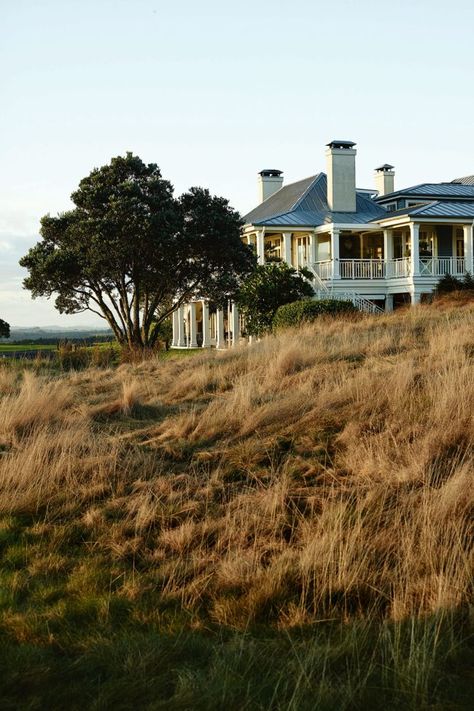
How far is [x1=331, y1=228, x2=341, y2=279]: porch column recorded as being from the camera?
32031mm

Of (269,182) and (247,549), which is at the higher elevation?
(269,182)

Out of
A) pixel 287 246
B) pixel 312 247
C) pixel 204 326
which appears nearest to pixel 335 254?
pixel 287 246

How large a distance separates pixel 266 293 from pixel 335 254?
6.88 meters

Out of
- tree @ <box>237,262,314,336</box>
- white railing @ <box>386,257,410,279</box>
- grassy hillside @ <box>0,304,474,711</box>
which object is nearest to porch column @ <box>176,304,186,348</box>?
white railing @ <box>386,257,410,279</box>

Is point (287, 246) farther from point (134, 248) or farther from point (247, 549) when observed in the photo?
point (247, 549)

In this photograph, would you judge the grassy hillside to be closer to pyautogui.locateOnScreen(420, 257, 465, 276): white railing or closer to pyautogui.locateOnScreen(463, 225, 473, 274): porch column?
pyautogui.locateOnScreen(420, 257, 465, 276): white railing

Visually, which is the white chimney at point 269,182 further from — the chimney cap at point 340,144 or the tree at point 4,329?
the tree at point 4,329

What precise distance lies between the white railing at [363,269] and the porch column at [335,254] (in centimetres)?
54

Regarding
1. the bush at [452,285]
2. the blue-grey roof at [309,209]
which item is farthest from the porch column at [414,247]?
the bush at [452,285]

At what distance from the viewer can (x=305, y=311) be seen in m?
22.2

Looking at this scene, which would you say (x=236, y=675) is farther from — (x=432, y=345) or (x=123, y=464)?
(x=432, y=345)

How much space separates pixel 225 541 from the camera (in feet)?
20.1

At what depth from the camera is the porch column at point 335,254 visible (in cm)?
3203

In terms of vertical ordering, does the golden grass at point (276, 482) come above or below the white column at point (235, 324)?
below
